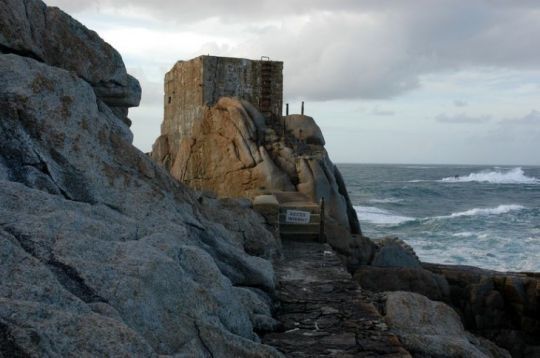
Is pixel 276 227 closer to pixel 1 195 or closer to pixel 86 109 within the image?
pixel 86 109

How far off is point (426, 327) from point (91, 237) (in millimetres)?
4822

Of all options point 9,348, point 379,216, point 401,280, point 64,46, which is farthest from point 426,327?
point 379,216

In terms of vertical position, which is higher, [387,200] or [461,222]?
[387,200]

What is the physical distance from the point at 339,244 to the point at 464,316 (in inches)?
141

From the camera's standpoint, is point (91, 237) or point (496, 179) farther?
point (496, 179)

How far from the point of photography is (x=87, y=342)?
316 cm

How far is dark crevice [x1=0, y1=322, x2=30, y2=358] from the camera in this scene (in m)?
2.84

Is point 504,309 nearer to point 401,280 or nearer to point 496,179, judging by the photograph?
point 401,280

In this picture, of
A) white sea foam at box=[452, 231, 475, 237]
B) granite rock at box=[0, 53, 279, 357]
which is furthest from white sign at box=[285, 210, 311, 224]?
white sea foam at box=[452, 231, 475, 237]

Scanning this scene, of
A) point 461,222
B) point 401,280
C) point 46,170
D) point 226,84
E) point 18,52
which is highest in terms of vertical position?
point 226,84

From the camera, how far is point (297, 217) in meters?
13.7

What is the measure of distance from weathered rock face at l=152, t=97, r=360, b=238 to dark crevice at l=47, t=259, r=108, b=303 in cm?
1499

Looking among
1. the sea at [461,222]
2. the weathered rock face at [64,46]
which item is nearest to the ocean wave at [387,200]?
the sea at [461,222]

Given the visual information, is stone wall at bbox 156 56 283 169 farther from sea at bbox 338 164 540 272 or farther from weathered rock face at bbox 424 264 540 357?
weathered rock face at bbox 424 264 540 357
